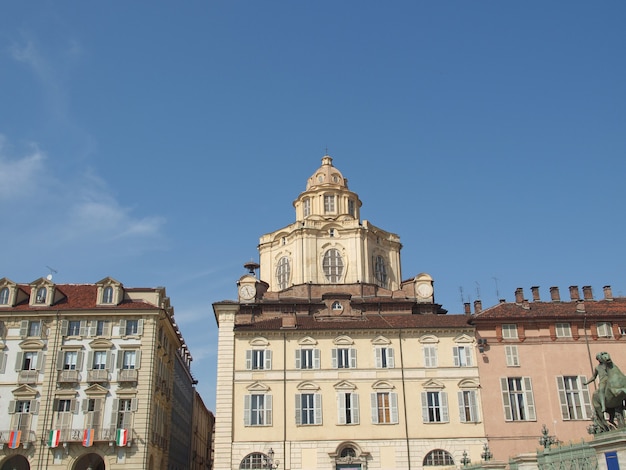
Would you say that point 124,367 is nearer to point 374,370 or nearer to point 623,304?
point 374,370

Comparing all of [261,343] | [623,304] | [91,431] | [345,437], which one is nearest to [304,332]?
[261,343]

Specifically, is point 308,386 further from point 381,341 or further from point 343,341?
point 381,341

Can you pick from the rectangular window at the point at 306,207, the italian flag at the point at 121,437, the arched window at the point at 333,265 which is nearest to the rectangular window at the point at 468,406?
the arched window at the point at 333,265

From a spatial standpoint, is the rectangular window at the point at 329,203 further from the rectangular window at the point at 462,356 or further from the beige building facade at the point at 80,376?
the rectangular window at the point at 462,356

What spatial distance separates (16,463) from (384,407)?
25.9m

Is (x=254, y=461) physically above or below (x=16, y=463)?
below

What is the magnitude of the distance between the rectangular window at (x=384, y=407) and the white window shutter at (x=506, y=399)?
305 inches

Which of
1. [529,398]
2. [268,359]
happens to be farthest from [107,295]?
[529,398]

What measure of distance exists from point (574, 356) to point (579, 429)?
5223mm

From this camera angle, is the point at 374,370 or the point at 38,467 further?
the point at 374,370

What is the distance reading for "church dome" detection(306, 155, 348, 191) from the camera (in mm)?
75688

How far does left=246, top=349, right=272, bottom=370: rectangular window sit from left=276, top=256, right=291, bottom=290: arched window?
21045 mm

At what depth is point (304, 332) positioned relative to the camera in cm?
4778

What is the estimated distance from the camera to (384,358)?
4734cm
